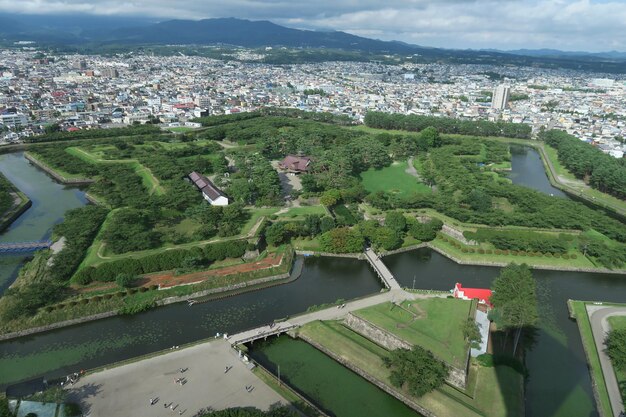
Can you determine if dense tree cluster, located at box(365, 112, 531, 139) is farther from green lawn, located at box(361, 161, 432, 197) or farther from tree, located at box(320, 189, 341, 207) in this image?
tree, located at box(320, 189, 341, 207)

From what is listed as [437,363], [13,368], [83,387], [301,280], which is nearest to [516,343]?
[437,363]

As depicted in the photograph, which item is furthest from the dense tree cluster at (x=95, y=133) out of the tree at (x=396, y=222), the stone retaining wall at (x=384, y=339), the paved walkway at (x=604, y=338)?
the paved walkway at (x=604, y=338)

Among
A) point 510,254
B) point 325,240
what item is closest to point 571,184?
point 510,254

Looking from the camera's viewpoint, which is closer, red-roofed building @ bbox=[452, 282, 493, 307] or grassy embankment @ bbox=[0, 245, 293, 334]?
grassy embankment @ bbox=[0, 245, 293, 334]

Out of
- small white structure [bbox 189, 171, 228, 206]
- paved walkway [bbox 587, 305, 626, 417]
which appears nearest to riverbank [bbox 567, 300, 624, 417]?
paved walkway [bbox 587, 305, 626, 417]

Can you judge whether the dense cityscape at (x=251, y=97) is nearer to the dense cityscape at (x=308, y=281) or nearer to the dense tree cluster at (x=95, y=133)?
the dense tree cluster at (x=95, y=133)

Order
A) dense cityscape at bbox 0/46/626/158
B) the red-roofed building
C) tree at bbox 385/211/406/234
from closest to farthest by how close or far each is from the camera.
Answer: the red-roofed building
tree at bbox 385/211/406/234
dense cityscape at bbox 0/46/626/158
